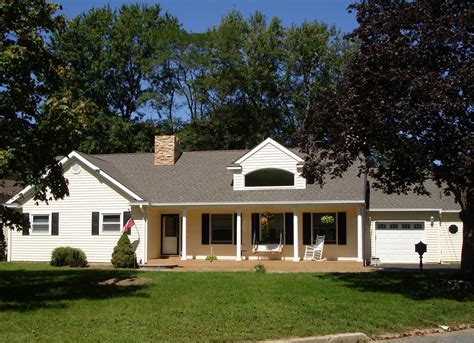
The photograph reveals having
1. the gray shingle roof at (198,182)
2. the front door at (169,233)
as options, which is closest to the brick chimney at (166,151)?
the gray shingle roof at (198,182)

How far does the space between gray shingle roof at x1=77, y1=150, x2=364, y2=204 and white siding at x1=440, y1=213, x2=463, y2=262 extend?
440cm

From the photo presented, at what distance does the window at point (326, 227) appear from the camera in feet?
83.9

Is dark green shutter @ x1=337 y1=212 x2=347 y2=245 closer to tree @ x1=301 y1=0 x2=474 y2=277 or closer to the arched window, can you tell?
the arched window

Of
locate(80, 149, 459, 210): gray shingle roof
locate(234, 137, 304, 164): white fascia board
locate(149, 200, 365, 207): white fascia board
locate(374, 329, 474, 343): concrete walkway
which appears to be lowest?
locate(374, 329, 474, 343): concrete walkway

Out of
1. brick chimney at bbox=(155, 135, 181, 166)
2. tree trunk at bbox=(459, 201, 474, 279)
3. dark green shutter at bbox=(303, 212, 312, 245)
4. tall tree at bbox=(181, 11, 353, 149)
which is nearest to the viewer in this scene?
tree trunk at bbox=(459, 201, 474, 279)

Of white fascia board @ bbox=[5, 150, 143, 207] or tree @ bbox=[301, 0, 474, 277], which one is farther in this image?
white fascia board @ bbox=[5, 150, 143, 207]

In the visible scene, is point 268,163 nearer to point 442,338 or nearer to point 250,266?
point 250,266

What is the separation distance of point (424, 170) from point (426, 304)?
388 centimetres

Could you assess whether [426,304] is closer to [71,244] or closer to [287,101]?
[71,244]

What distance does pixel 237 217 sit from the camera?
25.5 meters

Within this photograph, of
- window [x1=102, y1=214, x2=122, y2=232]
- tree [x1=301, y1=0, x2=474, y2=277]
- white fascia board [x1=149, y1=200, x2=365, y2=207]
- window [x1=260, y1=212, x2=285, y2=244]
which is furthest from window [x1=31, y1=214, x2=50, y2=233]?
tree [x1=301, y1=0, x2=474, y2=277]

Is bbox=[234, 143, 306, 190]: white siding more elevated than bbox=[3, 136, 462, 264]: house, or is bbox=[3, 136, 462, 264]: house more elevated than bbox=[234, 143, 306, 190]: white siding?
bbox=[234, 143, 306, 190]: white siding

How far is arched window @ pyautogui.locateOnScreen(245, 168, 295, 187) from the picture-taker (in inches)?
1058

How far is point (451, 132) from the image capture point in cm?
1380
